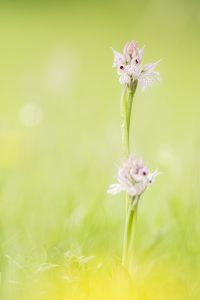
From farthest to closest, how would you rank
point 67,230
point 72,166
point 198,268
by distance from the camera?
point 72,166
point 67,230
point 198,268

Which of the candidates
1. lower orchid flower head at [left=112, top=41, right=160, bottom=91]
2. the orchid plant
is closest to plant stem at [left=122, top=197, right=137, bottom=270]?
the orchid plant

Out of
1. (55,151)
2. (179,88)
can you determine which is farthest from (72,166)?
(179,88)

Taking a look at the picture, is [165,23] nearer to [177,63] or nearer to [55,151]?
[55,151]

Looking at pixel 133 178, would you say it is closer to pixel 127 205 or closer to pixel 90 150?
pixel 127 205

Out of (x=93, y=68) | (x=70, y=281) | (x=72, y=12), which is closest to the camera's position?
(x=70, y=281)

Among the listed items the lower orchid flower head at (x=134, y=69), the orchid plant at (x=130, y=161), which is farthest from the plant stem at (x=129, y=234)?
the lower orchid flower head at (x=134, y=69)

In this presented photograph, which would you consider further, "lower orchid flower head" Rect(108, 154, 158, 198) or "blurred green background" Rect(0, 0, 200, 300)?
"blurred green background" Rect(0, 0, 200, 300)

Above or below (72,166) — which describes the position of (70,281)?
below

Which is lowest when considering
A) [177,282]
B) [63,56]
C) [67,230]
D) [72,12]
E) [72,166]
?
[177,282]

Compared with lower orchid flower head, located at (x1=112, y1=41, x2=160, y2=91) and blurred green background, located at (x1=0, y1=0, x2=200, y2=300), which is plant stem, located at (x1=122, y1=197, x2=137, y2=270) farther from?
lower orchid flower head, located at (x1=112, y1=41, x2=160, y2=91)

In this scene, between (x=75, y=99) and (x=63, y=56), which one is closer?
(x=63, y=56)
